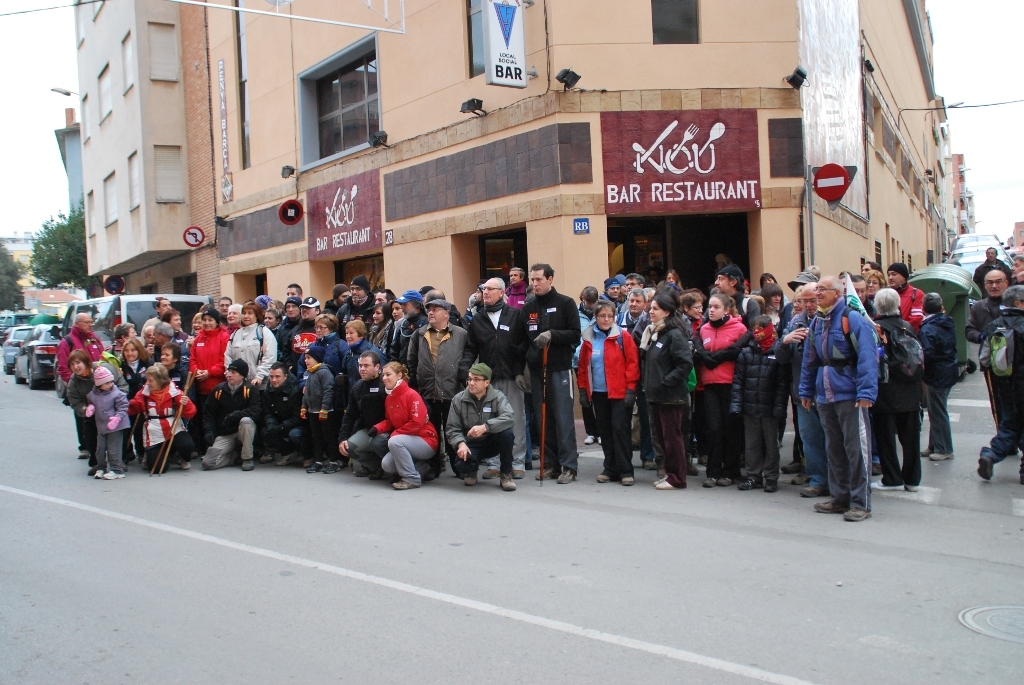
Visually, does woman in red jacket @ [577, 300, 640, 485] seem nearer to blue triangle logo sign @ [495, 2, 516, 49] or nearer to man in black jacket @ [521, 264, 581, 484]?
man in black jacket @ [521, 264, 581, 484]

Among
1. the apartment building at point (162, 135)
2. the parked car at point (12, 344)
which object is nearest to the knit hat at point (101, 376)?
the apartment building at point (162, 135)

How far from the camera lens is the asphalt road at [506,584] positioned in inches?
171

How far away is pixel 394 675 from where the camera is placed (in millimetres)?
4195

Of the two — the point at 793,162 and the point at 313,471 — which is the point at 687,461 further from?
the point at 793,162

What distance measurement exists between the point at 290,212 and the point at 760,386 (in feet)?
44.4

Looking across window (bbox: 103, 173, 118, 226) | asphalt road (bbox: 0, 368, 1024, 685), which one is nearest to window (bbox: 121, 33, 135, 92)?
window (bbox: 103, 173, 118, 226)

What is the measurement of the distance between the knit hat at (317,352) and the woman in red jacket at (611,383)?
312cm

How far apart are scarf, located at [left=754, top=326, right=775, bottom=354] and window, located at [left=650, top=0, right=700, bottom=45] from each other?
21.2 feet

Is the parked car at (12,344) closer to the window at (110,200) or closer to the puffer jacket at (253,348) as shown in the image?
the window at (110,200)

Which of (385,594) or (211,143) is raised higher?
(211,143)

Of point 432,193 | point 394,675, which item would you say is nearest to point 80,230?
point 432,193

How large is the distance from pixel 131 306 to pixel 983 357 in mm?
15129

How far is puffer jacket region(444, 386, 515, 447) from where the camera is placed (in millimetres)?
8633

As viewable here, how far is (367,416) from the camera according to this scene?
9359 millimetres
